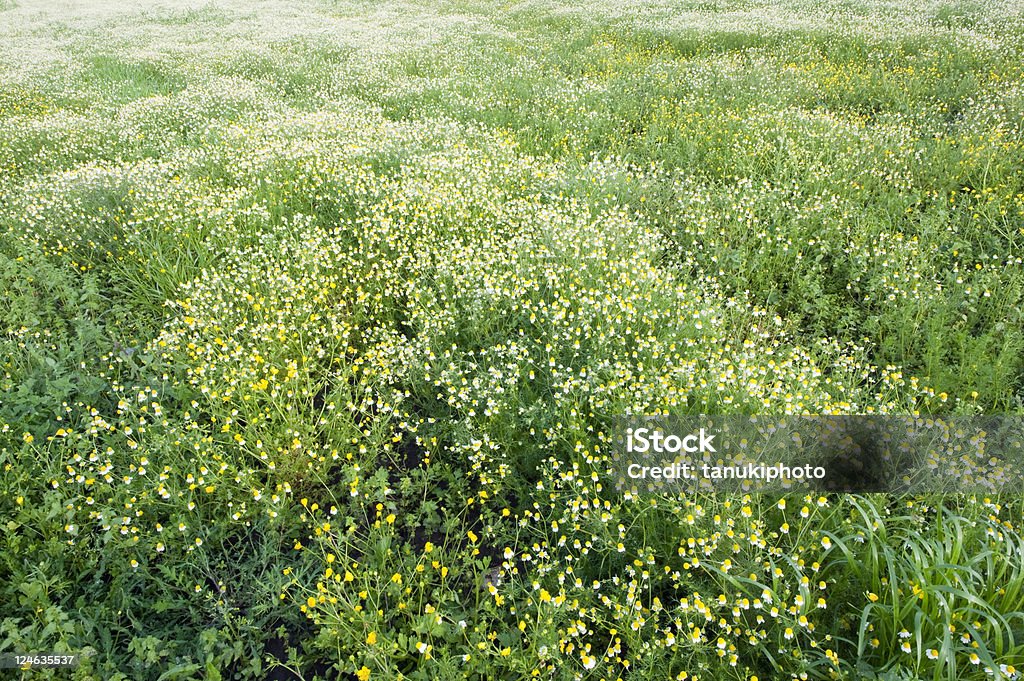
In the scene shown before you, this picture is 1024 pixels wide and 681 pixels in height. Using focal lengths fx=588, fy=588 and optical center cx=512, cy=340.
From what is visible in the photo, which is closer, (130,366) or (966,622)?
(966,622)

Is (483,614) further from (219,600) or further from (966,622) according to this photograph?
(966,622)

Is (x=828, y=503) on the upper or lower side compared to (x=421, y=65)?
lower

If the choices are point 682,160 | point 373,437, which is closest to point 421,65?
point 682,160

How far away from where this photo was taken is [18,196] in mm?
6762

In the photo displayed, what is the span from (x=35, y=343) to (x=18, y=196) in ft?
10.9

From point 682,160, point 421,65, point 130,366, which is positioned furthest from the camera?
point 421,65

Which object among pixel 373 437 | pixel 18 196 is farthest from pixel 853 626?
pixel 18 196

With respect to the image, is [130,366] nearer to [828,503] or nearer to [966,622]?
[828,503]

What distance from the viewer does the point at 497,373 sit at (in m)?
3.81

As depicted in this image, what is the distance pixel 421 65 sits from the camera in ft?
42.9

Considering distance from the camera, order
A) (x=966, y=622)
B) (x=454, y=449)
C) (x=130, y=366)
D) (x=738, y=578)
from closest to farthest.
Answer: (x=966, y=622) < (x=738, y=578) < (x=454, y=449) < (x=130, y=366)

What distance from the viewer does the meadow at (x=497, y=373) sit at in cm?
271

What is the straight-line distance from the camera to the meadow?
2.71m

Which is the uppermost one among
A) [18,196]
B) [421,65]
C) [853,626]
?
[421,65]
